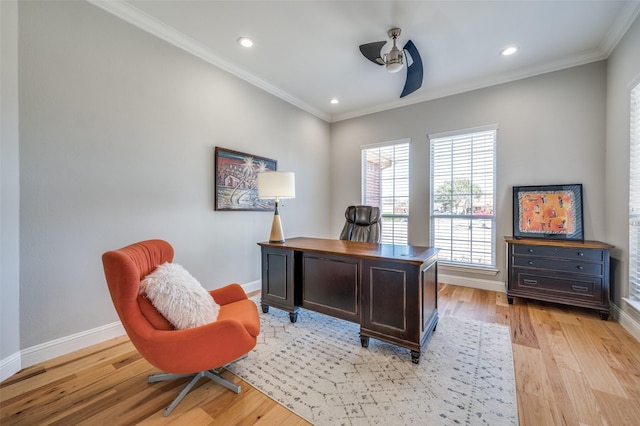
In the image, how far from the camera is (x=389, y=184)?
4.45m

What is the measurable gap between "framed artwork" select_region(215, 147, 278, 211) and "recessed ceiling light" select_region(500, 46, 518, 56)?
312 centimetres

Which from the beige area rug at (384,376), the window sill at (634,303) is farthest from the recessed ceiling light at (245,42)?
the window sill at (634,303)

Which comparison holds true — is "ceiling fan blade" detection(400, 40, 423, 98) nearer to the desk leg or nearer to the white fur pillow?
the desk leg

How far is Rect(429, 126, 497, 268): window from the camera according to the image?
142 inches

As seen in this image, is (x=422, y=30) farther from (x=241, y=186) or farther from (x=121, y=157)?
(x=121, y=157)

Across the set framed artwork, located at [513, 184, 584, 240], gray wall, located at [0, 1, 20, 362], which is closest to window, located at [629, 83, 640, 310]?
framed artwork, located at [513, 184, 584, 240]

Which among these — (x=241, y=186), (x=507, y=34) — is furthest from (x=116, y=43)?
(x=507, y=34)

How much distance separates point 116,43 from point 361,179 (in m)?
3.65

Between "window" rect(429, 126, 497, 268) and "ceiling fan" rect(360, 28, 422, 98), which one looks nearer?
"ceiling fan" rect(360, 28, 422, 98)

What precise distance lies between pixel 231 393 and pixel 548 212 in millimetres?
3835

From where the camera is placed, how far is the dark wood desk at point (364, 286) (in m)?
1.91

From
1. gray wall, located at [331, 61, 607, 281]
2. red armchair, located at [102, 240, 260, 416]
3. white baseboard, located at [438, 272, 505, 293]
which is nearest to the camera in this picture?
red armchair, located at [102, 240, 260, 416]

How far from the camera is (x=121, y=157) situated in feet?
7.55

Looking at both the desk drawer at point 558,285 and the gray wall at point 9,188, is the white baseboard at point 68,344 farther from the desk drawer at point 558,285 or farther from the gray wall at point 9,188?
the desk drawer at point 558,285
